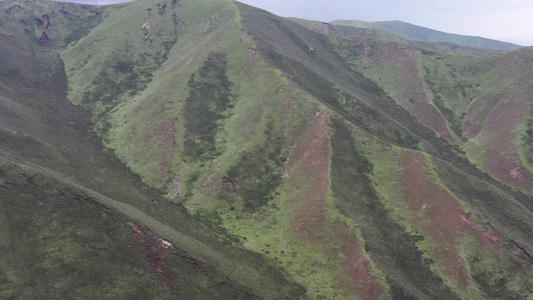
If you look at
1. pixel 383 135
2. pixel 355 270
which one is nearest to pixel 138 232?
pixel 355 270

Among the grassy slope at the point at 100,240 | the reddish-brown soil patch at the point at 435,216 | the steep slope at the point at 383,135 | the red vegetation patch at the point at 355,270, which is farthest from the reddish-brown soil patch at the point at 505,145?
the grassy slope at the point at 100,240

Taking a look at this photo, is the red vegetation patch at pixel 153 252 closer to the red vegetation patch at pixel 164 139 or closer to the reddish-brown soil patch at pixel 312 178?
the reddish-brown soil patch at pixel 312 178

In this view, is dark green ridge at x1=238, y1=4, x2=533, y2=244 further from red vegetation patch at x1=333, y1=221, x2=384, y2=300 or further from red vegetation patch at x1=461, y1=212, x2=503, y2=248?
red vegetation patch at x1=333, y1=221, x2=384, y2=300

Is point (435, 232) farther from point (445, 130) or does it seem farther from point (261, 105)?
point (445, 130)

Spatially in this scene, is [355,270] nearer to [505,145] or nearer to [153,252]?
[153,252]

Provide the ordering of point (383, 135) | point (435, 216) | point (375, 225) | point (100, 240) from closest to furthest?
point (100, 240)
point (435, 216)
point (375, 225)
point (383, 135)

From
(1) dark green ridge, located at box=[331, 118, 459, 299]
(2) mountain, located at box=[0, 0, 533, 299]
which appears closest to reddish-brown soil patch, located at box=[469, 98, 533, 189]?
(2) mountain, located at box=[0, 0, 533, 299]

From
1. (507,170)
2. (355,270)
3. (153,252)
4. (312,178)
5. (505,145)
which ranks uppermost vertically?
(505,145)
